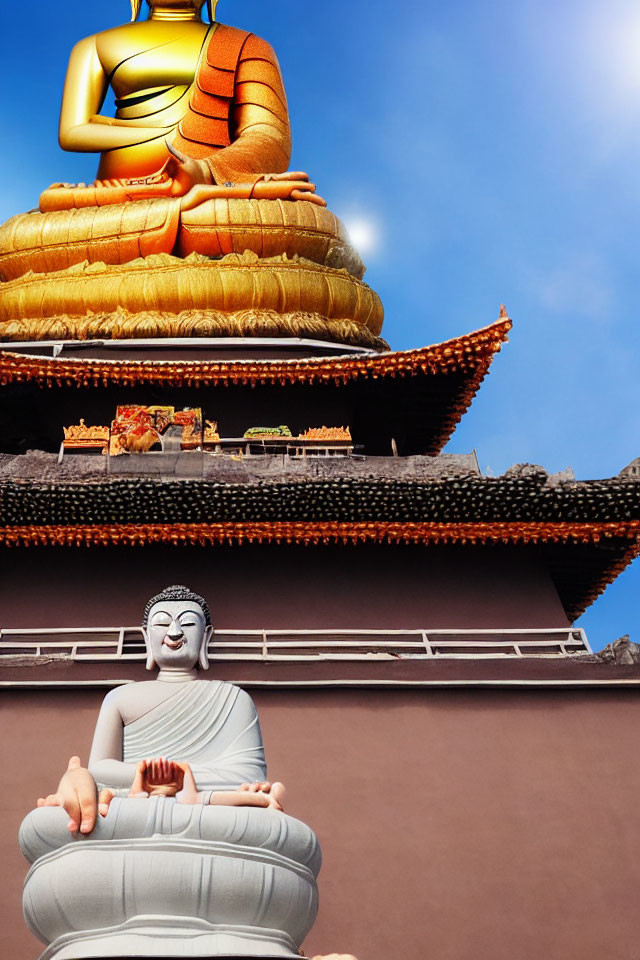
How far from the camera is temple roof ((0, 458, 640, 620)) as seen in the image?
964 centimetres

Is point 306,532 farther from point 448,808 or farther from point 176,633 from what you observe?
point 176,633

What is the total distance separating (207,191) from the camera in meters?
14.7

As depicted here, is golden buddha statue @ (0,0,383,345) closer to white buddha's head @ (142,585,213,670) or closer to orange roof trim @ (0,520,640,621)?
orange roof trim @ (0,520,640,621)

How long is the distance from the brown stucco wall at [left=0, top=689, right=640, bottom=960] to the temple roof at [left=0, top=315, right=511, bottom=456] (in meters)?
3.95

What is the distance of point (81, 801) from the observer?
4.45 meters

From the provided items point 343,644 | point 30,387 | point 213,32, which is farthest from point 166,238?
point 343,644

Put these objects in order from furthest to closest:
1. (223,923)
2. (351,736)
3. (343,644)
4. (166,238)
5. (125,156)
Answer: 1. (125,156)
2. (166,238)
3. (343,644)
4. (351,736)
5. (223,923)

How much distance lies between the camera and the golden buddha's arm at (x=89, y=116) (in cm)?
1680

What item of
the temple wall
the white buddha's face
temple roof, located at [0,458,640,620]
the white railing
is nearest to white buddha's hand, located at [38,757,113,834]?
the white buddha's face

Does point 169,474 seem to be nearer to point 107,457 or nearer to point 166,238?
point 107,457

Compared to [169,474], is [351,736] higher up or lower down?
lower down

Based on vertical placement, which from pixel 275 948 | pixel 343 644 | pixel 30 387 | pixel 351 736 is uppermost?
pixel 30 387

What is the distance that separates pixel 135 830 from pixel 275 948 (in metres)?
0.75

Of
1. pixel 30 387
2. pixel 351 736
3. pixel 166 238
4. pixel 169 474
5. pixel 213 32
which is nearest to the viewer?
pixel 351 736
